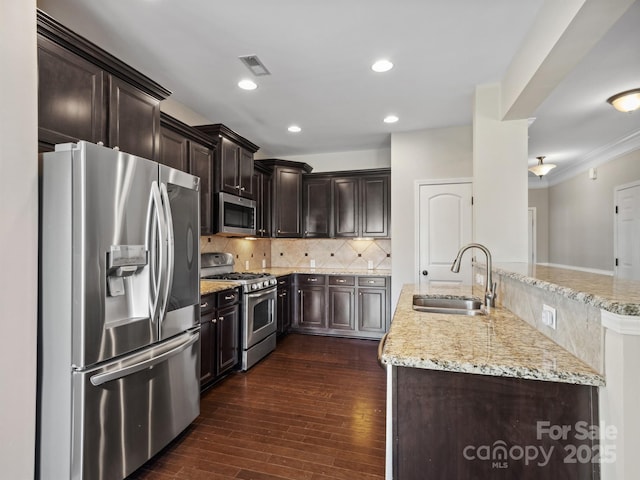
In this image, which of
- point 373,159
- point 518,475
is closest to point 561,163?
point 373,159

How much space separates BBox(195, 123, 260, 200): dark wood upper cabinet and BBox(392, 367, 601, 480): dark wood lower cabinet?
3006mm

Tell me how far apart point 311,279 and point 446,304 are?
256 cm

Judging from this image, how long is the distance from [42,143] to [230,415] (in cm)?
214

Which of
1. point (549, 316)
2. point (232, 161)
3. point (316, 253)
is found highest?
point (232, 161)

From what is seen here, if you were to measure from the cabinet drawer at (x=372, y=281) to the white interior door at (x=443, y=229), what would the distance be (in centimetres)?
50

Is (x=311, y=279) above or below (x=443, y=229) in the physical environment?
below

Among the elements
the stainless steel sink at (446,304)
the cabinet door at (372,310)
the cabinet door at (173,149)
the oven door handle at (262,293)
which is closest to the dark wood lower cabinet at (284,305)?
the oven door handle at (262,293)

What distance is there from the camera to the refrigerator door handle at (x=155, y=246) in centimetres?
186

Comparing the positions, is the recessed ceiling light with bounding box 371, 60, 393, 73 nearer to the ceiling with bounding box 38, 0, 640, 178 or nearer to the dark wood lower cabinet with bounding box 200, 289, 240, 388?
the ceiling with bounding box 38, 0, 640, 178

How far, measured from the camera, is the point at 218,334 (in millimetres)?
2963

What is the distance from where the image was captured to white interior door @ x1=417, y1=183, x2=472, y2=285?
13.3ft

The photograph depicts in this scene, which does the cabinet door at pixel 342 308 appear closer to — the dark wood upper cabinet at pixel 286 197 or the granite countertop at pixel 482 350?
the dark wood upper cabinet at pixel 286 197

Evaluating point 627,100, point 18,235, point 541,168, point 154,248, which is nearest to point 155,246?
point 154,248

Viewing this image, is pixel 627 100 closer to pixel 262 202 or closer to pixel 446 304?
pixel 446 304
